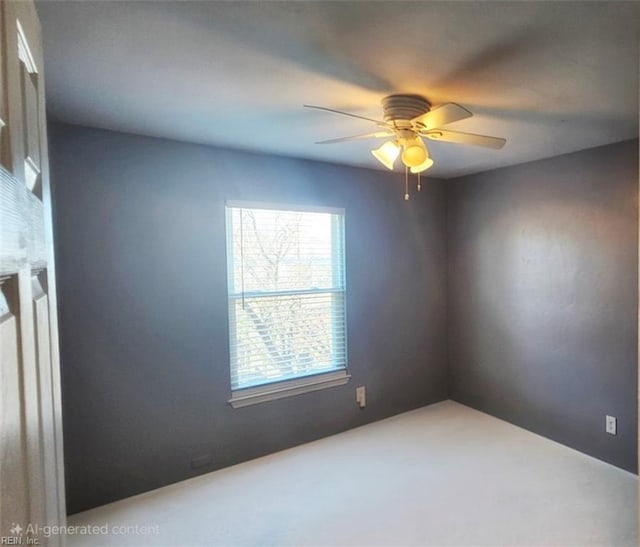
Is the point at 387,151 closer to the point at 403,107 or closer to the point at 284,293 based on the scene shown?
the point at 403,107

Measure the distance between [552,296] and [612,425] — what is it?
3.18 ft

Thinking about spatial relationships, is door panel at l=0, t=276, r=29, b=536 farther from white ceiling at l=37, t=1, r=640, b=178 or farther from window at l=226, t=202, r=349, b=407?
window at l=226, t=202, r=349, b=407

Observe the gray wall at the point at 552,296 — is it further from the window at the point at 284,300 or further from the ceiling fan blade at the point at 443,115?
the ceiling fan blade at the point at 443,115

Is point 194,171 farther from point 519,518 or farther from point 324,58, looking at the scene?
point 519,518

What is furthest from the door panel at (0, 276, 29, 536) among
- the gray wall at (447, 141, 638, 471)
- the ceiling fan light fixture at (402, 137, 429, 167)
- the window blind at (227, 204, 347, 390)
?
the gray wall at (447, 141, 638, 471)

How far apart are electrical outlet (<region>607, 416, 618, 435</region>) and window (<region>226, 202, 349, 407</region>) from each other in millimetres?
1903

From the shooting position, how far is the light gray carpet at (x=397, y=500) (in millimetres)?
2150

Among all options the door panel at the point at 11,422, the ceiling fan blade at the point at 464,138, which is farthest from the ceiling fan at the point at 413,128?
the door panel at the point at 11,422

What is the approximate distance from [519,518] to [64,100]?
126 inches

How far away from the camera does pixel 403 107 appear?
187 cm

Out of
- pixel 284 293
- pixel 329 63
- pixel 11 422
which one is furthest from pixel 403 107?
pixel 11 422

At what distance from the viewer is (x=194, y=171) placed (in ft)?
8.86

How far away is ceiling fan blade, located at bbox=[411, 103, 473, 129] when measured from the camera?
1.66m

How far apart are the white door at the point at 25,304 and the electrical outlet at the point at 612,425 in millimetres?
3260
